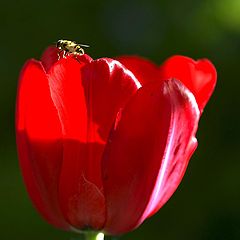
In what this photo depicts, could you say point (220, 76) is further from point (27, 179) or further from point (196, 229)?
point (27, 179)

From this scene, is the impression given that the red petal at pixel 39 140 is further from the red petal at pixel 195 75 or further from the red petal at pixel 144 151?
the red petal at pixel 195 75

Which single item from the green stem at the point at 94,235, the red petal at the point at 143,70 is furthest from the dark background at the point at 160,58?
the green stem at the point at 94,235

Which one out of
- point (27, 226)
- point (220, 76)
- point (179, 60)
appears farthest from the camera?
point (220, 76)

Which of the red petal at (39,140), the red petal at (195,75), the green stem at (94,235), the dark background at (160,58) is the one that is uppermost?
the red petal at (195,75)

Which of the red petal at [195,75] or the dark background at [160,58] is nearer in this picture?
the red petal at [195,75]

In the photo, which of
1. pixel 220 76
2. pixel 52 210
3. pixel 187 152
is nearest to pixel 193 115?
pixel 187 152

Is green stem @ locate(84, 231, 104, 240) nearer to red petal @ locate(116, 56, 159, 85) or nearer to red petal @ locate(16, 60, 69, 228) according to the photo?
red petal @ locate(16, 60, 69, 228)

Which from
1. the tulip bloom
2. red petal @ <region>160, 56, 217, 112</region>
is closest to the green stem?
the tulip bloom
